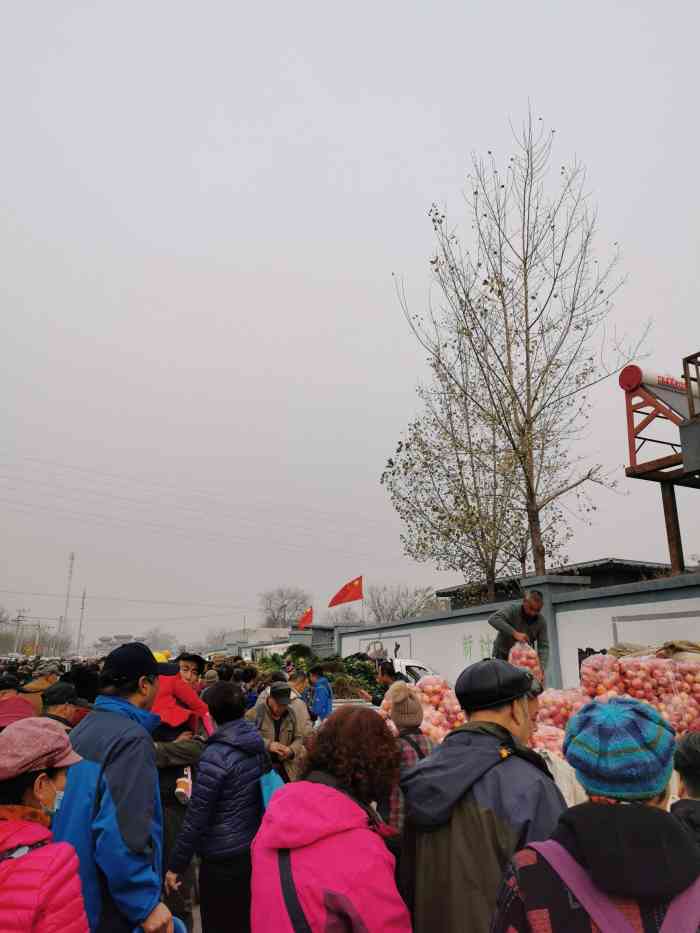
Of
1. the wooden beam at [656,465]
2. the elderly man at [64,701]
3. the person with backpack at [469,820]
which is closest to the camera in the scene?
the person with backpack at [469,820]

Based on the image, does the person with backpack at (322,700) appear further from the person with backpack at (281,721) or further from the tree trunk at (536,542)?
the tree trunk at (536,542)

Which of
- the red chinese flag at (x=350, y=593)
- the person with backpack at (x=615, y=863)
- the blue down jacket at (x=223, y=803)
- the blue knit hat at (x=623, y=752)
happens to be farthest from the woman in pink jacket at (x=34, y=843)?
the red chinese flag at (x=350, y=593)

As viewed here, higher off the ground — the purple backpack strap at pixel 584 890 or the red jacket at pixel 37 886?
the purple backpack strap at pixel 584 890

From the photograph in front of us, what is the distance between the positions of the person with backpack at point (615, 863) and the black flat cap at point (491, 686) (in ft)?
2.50

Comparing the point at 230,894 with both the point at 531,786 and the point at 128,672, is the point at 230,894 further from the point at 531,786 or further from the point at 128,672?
the point at 531,786

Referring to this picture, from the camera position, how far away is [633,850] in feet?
4.30

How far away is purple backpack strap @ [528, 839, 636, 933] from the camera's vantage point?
4.26 feet

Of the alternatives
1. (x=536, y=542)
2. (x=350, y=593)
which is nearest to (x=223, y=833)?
(x=536, y=542)

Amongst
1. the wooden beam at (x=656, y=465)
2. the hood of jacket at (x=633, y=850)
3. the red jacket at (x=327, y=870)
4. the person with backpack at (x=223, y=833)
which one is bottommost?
the person with backpack at (x=223, y=833)

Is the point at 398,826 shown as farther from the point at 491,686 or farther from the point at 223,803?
the point at 223,803

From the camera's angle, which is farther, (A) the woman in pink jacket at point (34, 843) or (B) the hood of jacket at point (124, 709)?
(B) the hood of jacket at point (124, 709)

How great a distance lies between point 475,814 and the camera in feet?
6.86

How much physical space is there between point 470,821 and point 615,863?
869 mm

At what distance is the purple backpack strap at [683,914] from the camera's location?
4.17ft
